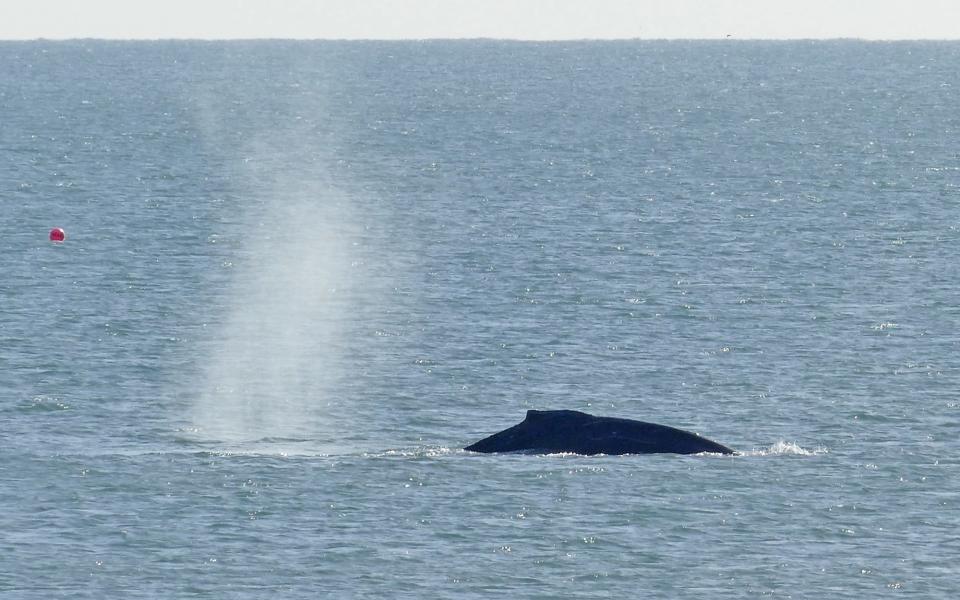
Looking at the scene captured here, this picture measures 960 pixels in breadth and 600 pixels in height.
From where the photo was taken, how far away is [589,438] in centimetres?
5484

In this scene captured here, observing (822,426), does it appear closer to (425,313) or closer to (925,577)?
(925,577)

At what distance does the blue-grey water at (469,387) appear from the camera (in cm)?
4531

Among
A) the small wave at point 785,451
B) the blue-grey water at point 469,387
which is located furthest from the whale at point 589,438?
the blue-grey water at point 469,387

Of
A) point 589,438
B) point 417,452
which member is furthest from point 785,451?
point 417,452

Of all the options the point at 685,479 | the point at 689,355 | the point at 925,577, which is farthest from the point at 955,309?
the point at 925,577

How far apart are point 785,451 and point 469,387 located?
13896mm

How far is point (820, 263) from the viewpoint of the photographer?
100m

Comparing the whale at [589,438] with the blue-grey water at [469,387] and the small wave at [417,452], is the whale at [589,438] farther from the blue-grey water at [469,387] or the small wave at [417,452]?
the blue-grey water at [469,387]

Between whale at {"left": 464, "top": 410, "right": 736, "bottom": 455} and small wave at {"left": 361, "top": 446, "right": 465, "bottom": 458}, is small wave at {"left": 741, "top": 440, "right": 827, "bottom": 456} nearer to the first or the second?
whale at {"left": 464, "top": 410, "right": 736, "bottom": 455}

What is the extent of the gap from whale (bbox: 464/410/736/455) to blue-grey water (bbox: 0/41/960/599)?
100cm

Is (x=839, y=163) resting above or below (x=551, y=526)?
above

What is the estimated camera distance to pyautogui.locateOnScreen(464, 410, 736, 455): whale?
179 feet

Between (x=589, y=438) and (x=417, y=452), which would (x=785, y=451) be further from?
(x=417, y=452)

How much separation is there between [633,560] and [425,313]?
40.3m
